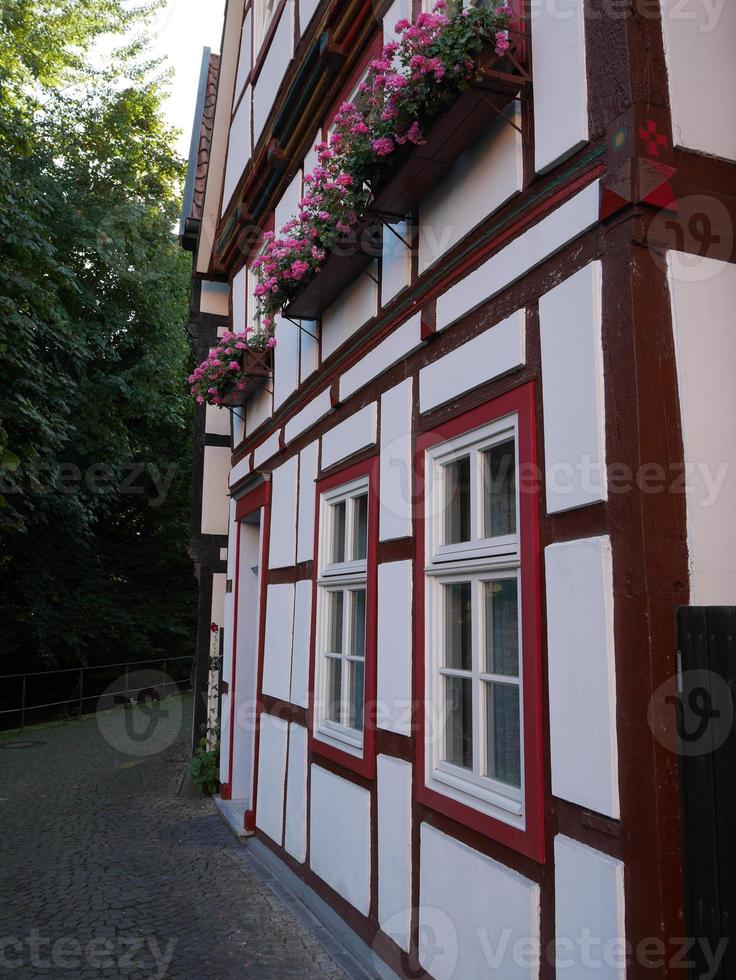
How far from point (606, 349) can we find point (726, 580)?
838 mm

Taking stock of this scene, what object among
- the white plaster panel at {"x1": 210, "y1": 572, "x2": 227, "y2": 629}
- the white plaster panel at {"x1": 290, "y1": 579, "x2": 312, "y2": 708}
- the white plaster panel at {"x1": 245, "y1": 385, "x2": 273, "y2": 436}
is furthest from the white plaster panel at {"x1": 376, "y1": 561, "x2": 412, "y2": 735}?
the white plaster panel at {"x1": 210, "y1": 572, "x2": 227, "y2": 629}

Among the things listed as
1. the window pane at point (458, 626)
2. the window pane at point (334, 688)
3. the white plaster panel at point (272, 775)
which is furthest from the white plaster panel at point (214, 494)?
the window pane at point (458, 626)

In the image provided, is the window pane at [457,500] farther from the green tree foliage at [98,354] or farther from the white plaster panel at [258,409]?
the green tree foliage at [98,354]

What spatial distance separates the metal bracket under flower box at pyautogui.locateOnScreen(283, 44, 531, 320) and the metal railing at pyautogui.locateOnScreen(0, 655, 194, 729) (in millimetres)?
11697

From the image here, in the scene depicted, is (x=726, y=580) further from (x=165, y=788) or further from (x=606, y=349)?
(x=165, y=788)

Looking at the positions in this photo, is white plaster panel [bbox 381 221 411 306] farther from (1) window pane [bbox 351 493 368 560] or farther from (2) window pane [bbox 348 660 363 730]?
(2) window pane [bbox 348 660 363 730]

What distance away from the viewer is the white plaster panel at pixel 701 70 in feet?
9.61

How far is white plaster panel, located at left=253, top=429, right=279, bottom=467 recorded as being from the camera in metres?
7.24

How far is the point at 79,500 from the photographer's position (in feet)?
47.6

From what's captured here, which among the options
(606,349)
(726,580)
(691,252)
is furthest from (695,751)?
(691,252)

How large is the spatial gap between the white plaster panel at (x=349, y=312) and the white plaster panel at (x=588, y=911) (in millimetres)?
3228

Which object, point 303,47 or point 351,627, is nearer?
point 351,627

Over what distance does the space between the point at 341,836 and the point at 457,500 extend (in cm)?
225

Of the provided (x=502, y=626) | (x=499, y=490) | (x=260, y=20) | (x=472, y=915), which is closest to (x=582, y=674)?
(x=502, y=626)
